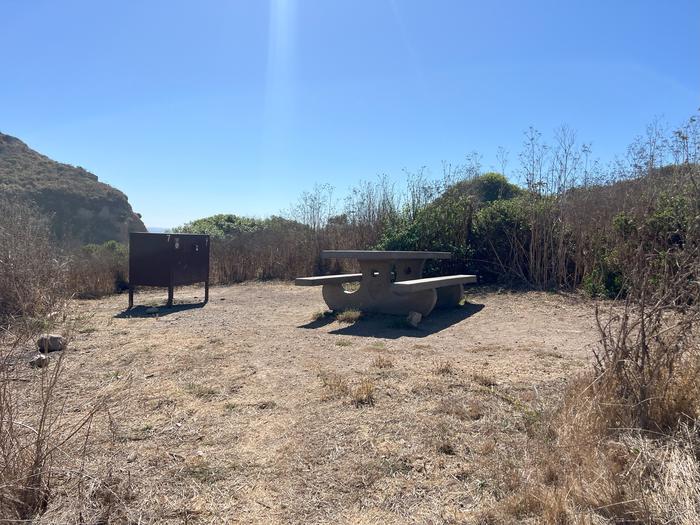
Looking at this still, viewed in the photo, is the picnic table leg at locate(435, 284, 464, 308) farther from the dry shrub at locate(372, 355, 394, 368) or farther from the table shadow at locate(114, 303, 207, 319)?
the table shadow at locate(114, 303, 207, 319)

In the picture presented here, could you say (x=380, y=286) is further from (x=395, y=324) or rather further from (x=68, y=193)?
(x=68, y=193)

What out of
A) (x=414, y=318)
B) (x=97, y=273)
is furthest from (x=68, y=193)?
(x=414, y=318)

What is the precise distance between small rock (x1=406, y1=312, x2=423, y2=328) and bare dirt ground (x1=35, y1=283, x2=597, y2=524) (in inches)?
6.0

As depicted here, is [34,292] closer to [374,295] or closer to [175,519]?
[374,295]

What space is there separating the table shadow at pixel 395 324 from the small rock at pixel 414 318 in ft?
0.15

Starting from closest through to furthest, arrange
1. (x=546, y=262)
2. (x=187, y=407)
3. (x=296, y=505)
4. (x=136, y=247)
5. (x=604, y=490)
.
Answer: (x=604, y=490) → (x=296, y=505) → (x=187, y=407) → (x=136, y=247) → (x=546, y=262)

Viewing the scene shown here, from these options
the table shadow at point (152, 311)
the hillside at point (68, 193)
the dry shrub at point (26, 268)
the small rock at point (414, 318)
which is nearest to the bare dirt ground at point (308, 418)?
the small rock at point (414, 318)

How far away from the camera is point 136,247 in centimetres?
→ 838

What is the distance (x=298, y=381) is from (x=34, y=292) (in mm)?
4492

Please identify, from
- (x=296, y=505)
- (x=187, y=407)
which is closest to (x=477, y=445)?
(x=296, y=505)

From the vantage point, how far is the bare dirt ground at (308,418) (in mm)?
2312

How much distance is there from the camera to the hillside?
28184 millimetres

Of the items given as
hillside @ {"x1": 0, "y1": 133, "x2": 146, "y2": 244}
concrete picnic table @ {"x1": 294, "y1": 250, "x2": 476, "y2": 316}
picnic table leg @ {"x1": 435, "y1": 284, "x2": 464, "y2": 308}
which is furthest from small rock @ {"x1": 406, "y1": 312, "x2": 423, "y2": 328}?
hillside @ {"x1": 0, "y1": 133, "x2": 146, "y2": 244}

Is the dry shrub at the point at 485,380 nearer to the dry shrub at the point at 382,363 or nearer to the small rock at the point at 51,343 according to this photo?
the dry shrub at the point at 382,363
